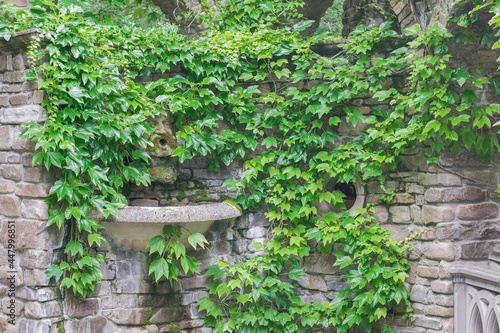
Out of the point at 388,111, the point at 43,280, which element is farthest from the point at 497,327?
the point at 43,280

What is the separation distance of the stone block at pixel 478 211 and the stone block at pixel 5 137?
355 centimetres

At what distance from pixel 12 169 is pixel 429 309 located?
345cm

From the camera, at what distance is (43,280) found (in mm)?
2982

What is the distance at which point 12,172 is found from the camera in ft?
10.2

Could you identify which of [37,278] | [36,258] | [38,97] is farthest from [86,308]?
[38,97]

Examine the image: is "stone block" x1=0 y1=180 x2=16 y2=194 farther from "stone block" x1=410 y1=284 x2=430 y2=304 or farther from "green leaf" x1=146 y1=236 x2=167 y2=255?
"stone block" x1=410 y1=284 x2=430 y2=304

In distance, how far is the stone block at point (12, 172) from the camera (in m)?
3.07

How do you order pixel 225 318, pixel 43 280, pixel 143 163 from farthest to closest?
pixel 225 318 → pixel 143 163 → pixel 43 280

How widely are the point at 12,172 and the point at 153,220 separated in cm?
112

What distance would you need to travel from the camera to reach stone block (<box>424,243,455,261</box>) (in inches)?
131

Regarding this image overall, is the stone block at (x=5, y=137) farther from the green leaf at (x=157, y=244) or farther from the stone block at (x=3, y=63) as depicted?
the green leaf at (x=157, y=244)

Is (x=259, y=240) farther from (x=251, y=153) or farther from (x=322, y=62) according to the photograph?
(x=322, y=62)

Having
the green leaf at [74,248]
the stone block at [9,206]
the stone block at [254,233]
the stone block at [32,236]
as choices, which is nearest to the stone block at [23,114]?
the stone block at [9,206]

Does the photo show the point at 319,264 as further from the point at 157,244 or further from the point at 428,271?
the point at 157,244
